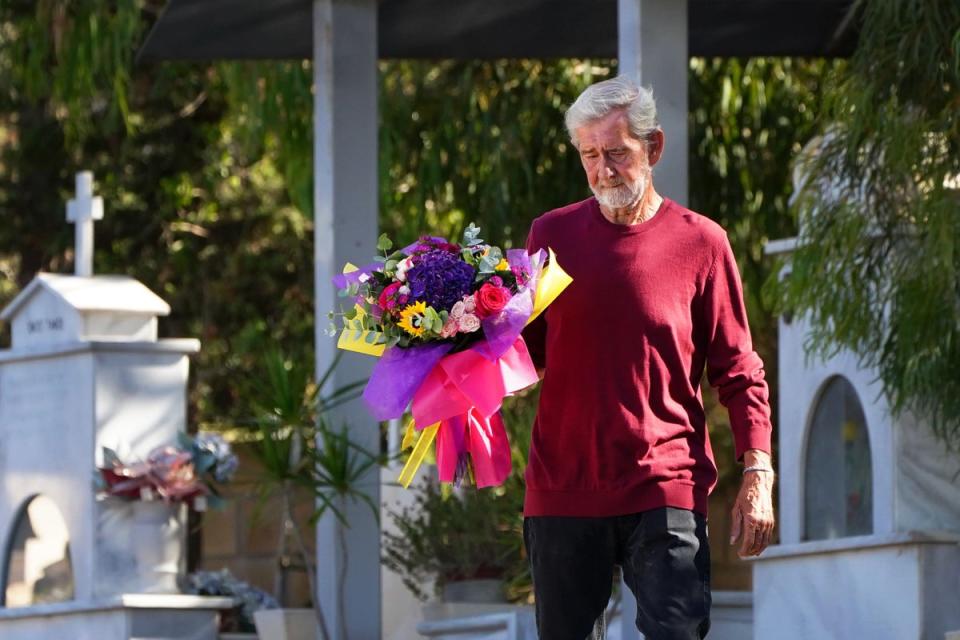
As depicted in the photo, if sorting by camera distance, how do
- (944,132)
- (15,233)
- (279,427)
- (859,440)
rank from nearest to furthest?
(944,132)
(859,440)
(279,427)
(15,233)

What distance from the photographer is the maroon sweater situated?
4496 mm

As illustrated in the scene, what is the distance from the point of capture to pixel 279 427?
9.03 meters

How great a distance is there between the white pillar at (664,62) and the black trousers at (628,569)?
3492 millimetres

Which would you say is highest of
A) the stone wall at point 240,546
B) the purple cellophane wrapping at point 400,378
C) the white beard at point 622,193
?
the white beard at point 622,193

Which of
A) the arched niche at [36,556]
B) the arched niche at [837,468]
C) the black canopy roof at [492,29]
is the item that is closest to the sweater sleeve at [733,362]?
the arched niche at [837,468]

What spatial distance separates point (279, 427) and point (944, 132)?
3.14 metres

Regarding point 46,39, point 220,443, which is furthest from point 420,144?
point 220,443

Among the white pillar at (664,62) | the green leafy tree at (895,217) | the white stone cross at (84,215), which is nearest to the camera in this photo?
the green leafy tree at (895,217)

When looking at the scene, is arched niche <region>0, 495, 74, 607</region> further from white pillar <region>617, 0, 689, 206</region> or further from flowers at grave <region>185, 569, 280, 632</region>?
white pillar <region>617, 0, 689, 206</region>

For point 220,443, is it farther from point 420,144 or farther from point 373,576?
point 420,144

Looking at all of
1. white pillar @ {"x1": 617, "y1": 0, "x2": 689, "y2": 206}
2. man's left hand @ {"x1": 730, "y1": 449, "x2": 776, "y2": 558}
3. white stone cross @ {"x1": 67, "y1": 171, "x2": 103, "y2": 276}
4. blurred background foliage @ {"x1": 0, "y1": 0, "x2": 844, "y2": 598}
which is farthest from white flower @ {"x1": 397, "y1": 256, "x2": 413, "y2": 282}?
white stone cross @ {"x1": 67, "y1": 171, "x2": 103, "y2": 276}

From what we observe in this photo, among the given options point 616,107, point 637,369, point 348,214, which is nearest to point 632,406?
point 637,369

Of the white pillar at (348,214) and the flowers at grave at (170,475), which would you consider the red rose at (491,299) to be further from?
the flowers at grave at (170,475)

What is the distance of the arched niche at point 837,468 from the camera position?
829 centimetres
